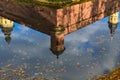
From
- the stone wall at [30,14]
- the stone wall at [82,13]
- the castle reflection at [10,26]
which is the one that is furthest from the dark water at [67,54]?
the stone wall at [82,13]

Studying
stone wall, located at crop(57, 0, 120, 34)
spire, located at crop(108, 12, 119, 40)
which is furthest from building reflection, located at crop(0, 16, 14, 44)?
spire, located at crop(108, 12, 119, 40)

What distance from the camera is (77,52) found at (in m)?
24.4

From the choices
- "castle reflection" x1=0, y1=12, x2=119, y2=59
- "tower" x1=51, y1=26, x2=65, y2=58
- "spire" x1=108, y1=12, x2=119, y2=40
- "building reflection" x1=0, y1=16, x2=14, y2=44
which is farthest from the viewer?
"building reflection" x1=0, y1=16, x2=14, y2=44

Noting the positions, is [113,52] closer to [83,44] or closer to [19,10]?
[83,44]

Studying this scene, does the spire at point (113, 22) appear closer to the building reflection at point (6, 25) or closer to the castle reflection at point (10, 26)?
the castle reflection at point (10, 26)

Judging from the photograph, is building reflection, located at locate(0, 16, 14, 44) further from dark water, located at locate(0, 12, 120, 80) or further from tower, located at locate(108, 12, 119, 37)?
tower, located at locate(108, 12, 119, 37)

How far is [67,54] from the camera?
24219 millimetres

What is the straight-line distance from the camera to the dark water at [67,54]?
20.9 metres

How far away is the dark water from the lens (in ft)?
68.7

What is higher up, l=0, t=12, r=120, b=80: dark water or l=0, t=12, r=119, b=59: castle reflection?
l=0, t=12, r=119, b=59: castle reflection

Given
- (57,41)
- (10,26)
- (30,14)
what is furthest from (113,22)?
(10,26)

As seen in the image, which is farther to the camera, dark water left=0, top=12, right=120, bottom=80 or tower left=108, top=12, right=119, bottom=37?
tower left=108, top=12, right=119, bottom=37

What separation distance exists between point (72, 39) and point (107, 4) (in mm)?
11562

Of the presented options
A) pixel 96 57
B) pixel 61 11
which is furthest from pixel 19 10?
pixel 96 57
